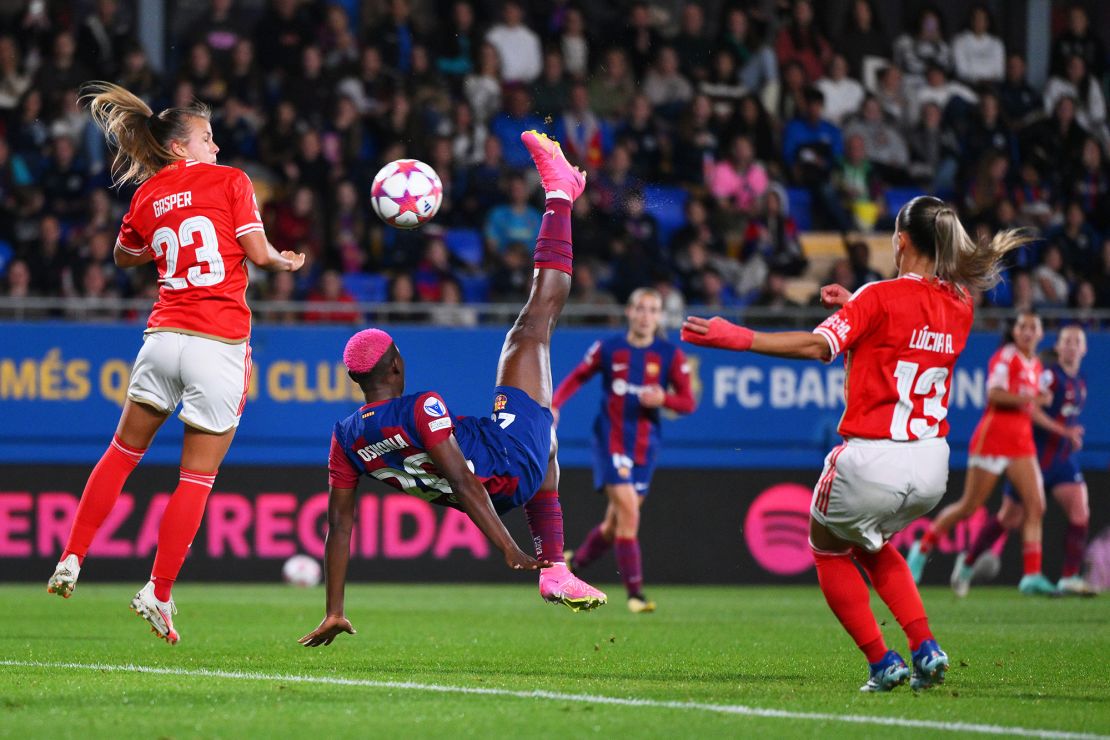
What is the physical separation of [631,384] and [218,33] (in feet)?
24.6

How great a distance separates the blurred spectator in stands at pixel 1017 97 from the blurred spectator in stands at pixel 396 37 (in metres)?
6.57

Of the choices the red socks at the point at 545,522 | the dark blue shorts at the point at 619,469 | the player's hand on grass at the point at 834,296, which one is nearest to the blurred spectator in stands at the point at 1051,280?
the dark blue shorts at the point at 619,469

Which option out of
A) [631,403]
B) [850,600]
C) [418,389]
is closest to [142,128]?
[850,600]

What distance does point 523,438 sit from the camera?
7.21 metres

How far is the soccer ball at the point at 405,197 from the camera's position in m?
8.43

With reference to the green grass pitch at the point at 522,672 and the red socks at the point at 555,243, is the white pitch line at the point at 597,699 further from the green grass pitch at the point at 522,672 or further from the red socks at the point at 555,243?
the red socks at the point at 555,243

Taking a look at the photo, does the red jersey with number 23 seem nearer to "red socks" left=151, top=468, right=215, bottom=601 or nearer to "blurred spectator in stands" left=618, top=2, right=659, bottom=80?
"red socks" left=151, top=468, right=215, bottom=601

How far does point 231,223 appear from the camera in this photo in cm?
704

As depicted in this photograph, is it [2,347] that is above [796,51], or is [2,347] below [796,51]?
below

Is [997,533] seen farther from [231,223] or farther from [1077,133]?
[231,223]

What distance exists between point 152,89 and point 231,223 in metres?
9.37

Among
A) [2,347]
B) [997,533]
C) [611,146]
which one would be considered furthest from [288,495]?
[997,533]

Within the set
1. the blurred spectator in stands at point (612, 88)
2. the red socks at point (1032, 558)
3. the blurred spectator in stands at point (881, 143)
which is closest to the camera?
the red socks at point (1032, 558)

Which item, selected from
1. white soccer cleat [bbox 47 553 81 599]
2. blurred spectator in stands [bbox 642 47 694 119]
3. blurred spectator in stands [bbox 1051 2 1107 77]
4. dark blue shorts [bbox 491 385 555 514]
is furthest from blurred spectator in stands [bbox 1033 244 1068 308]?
white soccer cleat [bbox 47 553 81 599]
